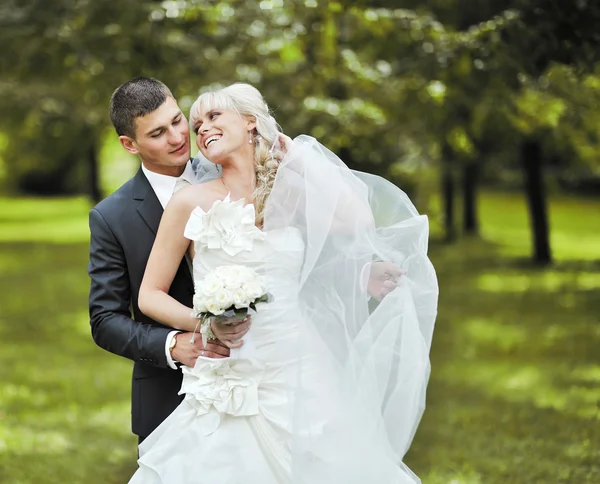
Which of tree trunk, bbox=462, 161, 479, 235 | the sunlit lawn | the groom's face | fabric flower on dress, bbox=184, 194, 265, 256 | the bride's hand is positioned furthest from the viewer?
tree trunk, bbox=462, 161, 479, 235

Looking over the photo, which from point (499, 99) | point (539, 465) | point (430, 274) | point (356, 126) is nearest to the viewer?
point (430, 274)

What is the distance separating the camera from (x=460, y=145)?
11242 mm

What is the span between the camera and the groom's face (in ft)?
11.9

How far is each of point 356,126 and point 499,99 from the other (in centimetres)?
172

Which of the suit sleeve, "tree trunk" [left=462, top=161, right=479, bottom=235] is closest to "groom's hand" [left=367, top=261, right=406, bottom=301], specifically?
the suit sleeve

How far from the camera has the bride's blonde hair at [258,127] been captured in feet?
11.7

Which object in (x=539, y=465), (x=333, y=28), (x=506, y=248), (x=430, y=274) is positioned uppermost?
(x=333, y=28)

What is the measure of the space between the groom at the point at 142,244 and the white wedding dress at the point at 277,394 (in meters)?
0.19

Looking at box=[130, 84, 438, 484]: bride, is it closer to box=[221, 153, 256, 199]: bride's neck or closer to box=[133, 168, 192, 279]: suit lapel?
box=[221, 153, 256, 199]: bride's neck

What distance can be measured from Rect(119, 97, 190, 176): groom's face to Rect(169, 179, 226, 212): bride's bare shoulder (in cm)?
20

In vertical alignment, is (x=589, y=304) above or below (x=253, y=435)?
below

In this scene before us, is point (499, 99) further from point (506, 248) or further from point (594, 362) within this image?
point (506, 248)

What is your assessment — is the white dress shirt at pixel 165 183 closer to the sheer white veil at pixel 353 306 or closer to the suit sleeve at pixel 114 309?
the sheer white veil at pixel 353 306

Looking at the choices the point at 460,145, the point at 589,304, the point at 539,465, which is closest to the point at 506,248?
the point at 589,304
